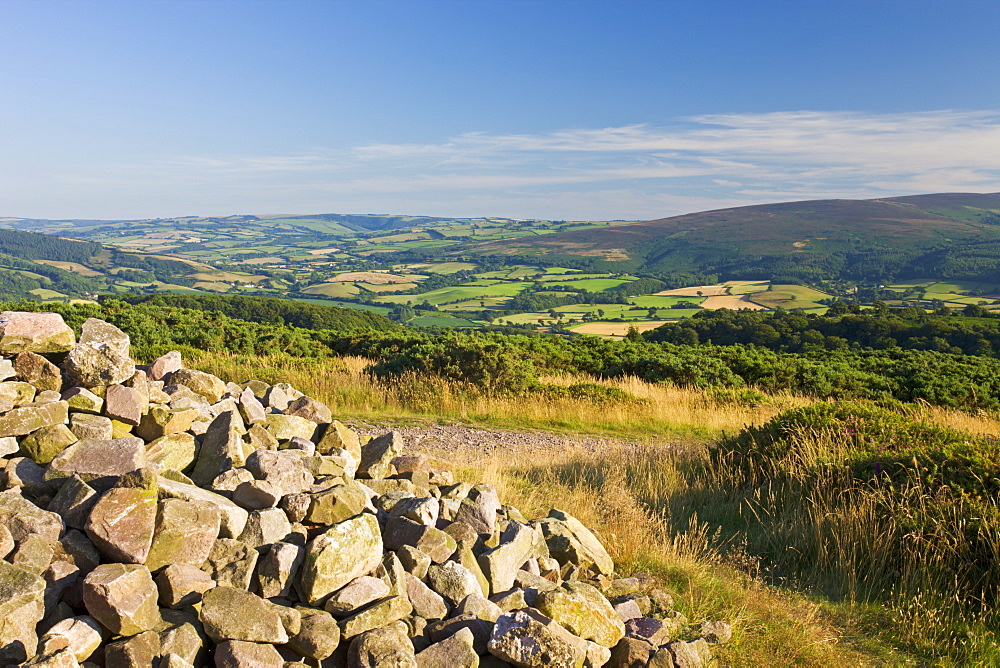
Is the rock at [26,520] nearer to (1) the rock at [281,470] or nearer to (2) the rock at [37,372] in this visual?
(1) the rock at [281,470]

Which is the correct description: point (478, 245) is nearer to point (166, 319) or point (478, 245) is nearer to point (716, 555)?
point (166, 319)

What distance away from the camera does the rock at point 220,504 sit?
3.86 m

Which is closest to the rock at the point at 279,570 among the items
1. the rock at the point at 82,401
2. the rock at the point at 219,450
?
the rock at the point at 219,450

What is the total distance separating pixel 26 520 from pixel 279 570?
1525mm

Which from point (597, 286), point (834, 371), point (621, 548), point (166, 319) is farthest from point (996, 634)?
point (597, 286)

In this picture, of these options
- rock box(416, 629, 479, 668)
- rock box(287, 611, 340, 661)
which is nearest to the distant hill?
rock box(416, 629, 479, 668)

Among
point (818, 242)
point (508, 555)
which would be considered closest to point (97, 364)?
point (508, 555)

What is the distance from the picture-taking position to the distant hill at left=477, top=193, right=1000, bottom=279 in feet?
387

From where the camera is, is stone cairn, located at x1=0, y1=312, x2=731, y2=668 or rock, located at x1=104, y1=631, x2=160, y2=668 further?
stone cairn, located at x1=0, y1=312, x2=731, y2=668

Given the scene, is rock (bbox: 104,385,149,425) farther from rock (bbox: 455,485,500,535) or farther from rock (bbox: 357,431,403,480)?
rock (bbox: 455,485,500,535)

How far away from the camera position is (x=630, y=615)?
4.27 metres

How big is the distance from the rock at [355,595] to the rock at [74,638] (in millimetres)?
1208

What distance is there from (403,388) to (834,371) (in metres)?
13.7

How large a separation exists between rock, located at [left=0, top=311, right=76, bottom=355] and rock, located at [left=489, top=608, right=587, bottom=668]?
185 inches
